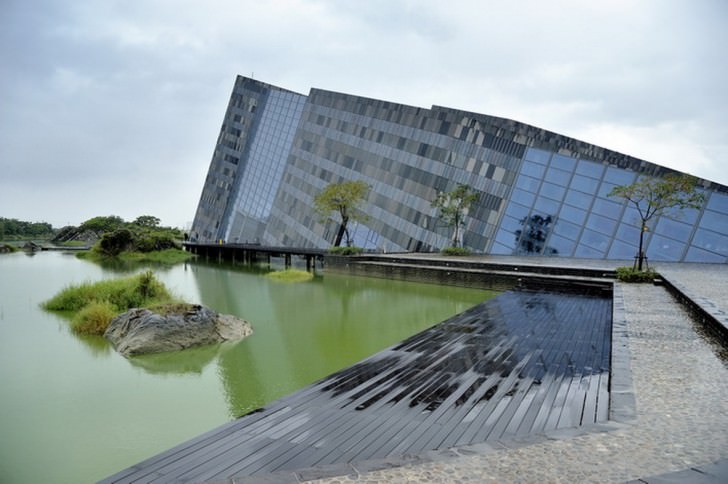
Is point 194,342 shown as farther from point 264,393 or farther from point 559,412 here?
point 559,412

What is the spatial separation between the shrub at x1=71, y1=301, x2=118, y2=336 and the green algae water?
0.47 m

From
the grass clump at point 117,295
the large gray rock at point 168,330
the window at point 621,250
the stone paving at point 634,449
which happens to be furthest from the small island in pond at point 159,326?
the window at point 621,250

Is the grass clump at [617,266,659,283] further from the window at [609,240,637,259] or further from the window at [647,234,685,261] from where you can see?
the window at [609,240,637,259]

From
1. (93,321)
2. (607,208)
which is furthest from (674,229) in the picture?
(93,321)

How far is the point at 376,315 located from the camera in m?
16.3

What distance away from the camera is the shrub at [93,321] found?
13969 millimetres

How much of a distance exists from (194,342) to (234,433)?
23.5 ft

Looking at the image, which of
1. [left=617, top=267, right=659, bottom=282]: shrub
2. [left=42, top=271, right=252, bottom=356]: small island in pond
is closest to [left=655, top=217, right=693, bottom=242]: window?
[left=617, top=267, right=659, bottom=282]: shrub

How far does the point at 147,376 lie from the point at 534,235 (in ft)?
88.0

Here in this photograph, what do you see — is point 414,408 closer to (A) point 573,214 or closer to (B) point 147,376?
(B) point 147,376

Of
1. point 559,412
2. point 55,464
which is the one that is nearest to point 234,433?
point 55,464

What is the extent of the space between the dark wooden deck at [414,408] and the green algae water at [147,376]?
1250mm

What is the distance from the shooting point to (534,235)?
105 ft

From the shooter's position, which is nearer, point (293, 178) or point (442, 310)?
point (442, 310)
